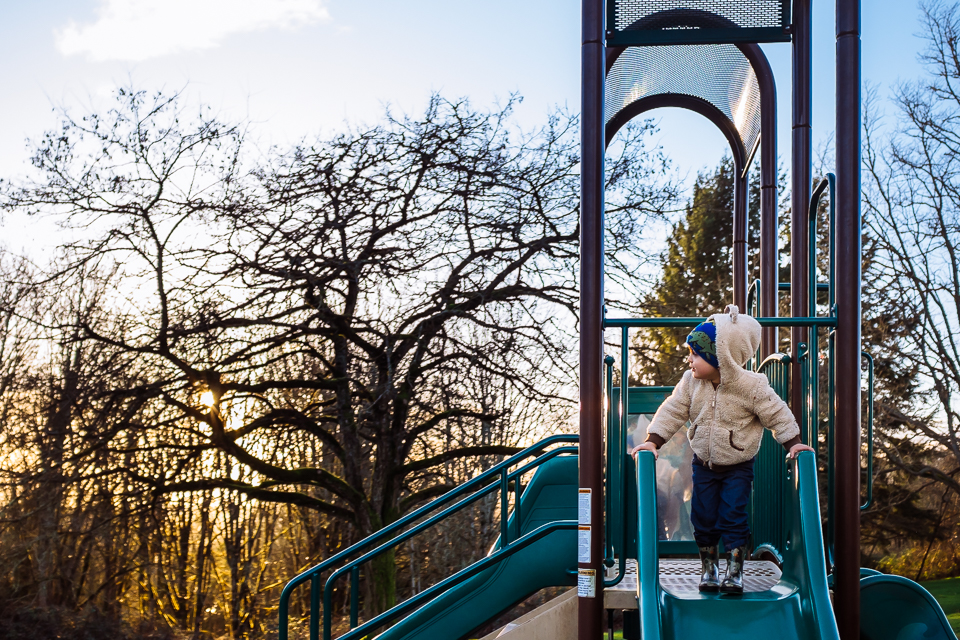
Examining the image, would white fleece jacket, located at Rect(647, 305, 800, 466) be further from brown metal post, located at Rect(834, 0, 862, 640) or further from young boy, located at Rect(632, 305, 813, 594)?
brown metal post, located at Rect(834, 0, 862, 640)

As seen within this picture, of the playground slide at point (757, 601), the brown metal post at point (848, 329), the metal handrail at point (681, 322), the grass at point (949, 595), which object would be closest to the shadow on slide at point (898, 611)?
the brown metal post at point (848, 329)

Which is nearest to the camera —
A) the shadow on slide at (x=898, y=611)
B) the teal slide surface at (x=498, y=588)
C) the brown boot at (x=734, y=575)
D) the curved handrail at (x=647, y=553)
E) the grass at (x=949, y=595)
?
the curved handrail at (x=647, y=553)

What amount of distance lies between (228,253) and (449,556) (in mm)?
6376

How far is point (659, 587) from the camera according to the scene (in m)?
3.79

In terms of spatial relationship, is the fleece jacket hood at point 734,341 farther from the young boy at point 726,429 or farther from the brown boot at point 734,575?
the brown boot at point 734,575

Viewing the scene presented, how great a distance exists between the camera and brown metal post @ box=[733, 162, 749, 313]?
22.6 ft

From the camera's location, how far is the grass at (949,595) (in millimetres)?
15773

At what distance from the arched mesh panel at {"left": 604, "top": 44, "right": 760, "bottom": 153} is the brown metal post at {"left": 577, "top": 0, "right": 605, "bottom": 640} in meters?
1.55

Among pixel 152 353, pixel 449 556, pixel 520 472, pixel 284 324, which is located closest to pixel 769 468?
pixel 520 472

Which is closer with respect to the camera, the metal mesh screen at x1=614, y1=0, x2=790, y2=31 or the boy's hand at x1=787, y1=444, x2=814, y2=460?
the boy's hand at x1=787, y1=444, x2=814, y2=460

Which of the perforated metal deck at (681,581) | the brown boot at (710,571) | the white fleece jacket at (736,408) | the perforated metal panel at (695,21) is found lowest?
the perforated metal deck at (681,581)

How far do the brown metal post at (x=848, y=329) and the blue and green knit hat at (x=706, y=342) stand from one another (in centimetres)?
64

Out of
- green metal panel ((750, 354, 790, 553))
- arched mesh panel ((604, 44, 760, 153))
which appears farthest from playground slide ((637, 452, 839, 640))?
arched mesh panel ((604, 44, 760, 153))

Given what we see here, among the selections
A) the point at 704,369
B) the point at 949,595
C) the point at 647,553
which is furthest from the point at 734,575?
the point at 949,595
